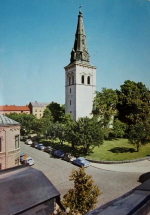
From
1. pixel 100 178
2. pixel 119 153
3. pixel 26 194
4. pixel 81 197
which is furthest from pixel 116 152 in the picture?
pixel 26 194

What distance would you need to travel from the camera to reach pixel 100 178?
230 inches

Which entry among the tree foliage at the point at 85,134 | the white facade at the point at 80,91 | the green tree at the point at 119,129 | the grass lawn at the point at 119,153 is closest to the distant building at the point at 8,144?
the grass lawn at the point at 119,153

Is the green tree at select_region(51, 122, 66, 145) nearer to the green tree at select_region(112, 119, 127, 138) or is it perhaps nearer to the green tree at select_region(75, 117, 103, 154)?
the green tree at select_region(75, 117, 103, 154)

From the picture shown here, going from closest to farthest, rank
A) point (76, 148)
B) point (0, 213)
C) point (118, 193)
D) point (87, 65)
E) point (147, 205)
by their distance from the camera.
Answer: point (147, 205)
point (0, 213)
point (118, 193)
point (76, 148)
point (87, 65)

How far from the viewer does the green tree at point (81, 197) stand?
12.5 ft

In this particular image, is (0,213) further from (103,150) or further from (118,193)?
(103,150)

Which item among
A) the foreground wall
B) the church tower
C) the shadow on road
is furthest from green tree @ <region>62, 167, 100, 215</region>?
the church tower

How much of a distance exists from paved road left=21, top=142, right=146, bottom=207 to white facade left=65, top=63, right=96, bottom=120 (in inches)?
298

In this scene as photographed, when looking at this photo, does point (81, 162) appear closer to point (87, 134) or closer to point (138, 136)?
point (87, 134)

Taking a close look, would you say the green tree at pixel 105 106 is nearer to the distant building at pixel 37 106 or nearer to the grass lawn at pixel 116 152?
the grass lawn at pixel 116 152

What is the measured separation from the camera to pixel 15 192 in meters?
3.22

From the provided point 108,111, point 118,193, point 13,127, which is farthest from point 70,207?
point 108,111

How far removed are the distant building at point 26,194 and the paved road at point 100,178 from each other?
5.72 ft

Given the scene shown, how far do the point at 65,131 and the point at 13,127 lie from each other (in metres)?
4.98
